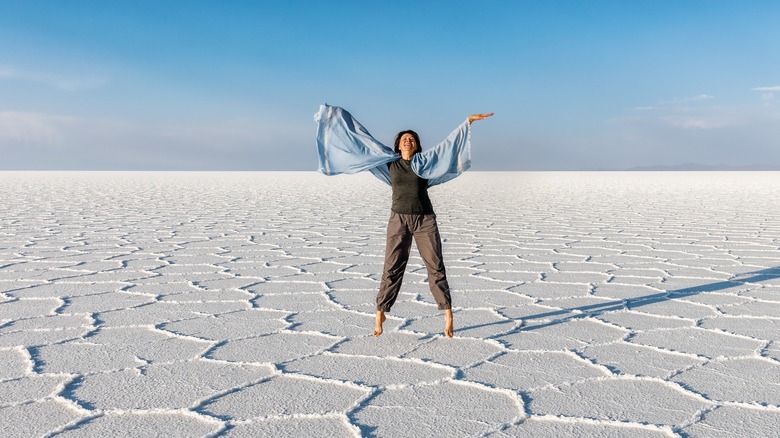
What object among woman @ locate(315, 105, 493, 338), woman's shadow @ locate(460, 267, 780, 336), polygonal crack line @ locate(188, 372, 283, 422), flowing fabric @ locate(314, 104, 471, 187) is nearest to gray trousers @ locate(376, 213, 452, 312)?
woman @ locate(315, 105, 493, 338)

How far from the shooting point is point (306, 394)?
7.74ft

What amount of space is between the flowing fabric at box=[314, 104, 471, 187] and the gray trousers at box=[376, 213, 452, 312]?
0.17m

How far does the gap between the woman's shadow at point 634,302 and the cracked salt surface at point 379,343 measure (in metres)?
0.02

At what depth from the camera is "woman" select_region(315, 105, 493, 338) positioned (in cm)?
290

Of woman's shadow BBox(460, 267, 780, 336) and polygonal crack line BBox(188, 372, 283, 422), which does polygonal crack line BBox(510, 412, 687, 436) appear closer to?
polygonal crack line BBox(188, 372, 283, 422)

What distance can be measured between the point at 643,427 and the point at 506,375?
0.57 meters

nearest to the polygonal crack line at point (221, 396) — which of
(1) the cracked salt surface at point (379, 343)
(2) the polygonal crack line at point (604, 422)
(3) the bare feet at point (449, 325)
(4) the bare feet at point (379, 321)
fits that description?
(1) the cracked salt surface at point (379, 343)

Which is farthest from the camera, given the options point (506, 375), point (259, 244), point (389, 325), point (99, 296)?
point (259, 244)

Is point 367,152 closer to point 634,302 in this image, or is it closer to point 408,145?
point 408,145

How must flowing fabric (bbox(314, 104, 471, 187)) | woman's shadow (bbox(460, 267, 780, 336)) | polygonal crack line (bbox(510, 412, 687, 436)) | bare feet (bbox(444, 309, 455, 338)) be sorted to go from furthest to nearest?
woman's shadow (bbox(460, 267, 780, 336)) < bare feet (bbox(444, 309, 455, 338)) < flowing fabric (bbox(314, 104, 471, 187)) < polygonal crack line (bbox(510, 412, 687, 436))

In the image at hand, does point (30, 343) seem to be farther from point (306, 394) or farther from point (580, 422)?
point (580, 422)

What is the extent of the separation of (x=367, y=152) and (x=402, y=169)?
0.15 meters

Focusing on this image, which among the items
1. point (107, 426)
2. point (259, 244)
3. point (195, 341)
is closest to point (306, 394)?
point (107, 426)

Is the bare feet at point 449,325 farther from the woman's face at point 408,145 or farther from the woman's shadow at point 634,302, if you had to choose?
the woman's face at point 408,145
